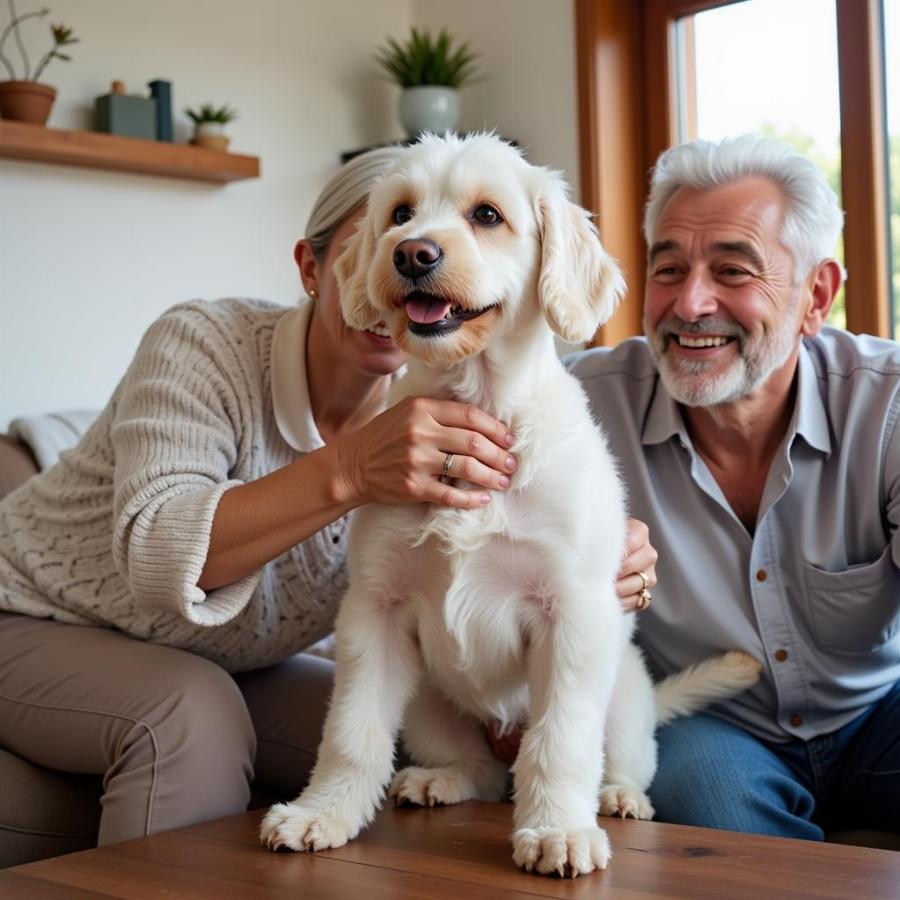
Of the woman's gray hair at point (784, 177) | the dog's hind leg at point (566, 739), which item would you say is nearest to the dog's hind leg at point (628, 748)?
the dog's hind leg at point (566, 739)

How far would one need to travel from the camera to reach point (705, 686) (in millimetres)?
1812

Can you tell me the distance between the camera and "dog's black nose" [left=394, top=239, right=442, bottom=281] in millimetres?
1299

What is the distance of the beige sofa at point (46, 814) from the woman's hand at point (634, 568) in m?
0.59

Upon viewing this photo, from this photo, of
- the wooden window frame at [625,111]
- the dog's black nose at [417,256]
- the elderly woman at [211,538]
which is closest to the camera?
the dog's black nose at [417,256]

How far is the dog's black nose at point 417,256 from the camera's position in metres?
1.30

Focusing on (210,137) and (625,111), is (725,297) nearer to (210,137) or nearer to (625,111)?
(625,111)

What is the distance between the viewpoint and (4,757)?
1.79m

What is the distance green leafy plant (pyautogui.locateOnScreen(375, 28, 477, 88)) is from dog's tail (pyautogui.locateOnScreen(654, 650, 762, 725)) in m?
2.76

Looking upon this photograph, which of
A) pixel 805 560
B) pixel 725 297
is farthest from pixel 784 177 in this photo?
pixel 805 560

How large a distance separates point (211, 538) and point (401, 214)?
1.61 feet

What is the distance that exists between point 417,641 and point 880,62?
2.58 metres

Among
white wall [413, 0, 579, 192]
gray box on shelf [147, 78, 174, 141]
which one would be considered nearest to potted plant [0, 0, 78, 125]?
gray box on shelf [147, 78, 174, 141]

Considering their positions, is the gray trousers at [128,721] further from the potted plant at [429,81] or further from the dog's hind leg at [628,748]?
the potted plant at [429,81]

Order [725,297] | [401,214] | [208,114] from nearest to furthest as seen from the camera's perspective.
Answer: [401,214]
[725,297]
[208,114]
